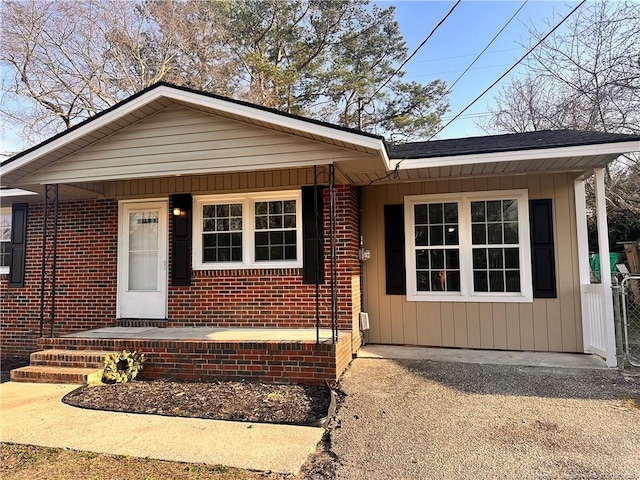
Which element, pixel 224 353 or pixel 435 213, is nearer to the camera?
pixel 224 353

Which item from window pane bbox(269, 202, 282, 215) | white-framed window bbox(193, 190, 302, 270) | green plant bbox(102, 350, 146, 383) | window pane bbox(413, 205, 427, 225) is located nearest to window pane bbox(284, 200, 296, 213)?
white-framed window bbox(193, 190, 302, 270)

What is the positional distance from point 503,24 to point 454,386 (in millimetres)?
4852

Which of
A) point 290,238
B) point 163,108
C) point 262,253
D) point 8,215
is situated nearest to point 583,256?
point 290,238

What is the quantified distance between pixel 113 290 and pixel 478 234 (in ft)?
20.2

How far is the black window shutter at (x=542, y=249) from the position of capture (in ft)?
18.3

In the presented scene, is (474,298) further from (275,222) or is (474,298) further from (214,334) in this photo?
(214,334)

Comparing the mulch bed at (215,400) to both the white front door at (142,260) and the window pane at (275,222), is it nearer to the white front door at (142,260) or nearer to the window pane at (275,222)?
the white front door at (142,260)

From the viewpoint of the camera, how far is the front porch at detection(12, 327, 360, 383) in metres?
4.57

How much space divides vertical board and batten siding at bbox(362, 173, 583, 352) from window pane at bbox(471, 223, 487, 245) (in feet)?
1.96

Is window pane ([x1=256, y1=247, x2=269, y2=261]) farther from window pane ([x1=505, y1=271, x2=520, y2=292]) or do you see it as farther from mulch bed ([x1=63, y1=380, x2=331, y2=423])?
window pane ([x1=505, y1=271, x2=520, y2=292])

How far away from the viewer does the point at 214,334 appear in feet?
18.1

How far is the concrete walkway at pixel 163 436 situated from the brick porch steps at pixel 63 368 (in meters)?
0.70

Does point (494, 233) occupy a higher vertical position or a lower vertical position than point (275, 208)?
lower

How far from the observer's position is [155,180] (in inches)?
253
